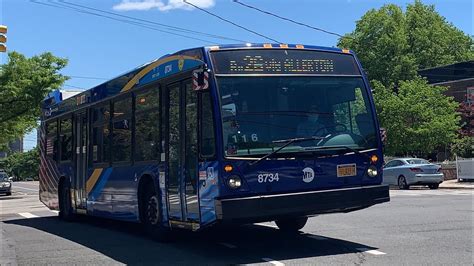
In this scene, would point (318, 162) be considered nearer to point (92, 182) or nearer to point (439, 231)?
point (439, 231)

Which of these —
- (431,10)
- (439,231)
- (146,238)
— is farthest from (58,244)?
(431,10)

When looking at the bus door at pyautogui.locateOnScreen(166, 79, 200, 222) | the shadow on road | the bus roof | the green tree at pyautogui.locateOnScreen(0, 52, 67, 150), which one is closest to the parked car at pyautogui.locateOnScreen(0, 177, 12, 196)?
the green tree at pyautogui.locateOnScreen(0, 52, 67, 150)

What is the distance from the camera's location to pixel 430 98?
37469 mm

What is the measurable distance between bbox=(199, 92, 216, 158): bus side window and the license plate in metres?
1.88

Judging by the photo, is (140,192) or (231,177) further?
(140,192)

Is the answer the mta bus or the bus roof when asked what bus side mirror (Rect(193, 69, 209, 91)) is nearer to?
the mta bus

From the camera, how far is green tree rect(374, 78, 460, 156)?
3588 centimetres

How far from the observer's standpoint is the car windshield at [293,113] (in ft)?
25.6

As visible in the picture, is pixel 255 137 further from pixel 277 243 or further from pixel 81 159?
pixel 81 159

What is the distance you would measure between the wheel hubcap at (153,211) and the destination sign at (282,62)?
2.96 m

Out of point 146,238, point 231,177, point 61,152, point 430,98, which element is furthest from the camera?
point 430,98

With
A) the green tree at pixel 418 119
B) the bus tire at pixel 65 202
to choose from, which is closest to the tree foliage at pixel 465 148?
the green tree at pixel 418 119

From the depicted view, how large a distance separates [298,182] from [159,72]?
3.20 meters

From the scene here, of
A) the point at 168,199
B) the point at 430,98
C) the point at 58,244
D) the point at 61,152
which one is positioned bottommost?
the point at 58,244
